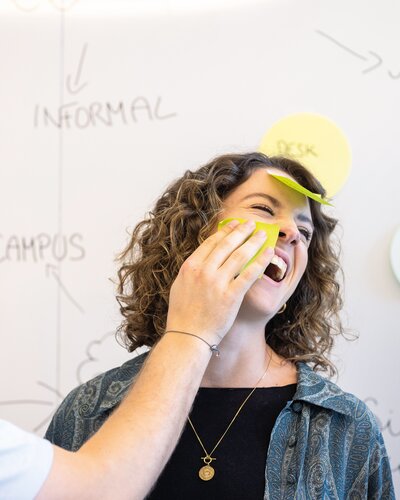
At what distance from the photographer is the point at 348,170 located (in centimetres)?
103

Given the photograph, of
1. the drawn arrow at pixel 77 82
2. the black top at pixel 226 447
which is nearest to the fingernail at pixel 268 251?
the black top at pixel 226 447

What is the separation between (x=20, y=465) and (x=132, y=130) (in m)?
0.72

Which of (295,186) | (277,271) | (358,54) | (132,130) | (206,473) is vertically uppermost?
(358,54)

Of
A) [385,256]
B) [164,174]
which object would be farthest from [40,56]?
[385,256]

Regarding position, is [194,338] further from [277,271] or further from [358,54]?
[358,54]

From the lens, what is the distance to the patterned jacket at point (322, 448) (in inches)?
30.5

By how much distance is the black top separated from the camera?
789 mm

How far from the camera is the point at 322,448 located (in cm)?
79

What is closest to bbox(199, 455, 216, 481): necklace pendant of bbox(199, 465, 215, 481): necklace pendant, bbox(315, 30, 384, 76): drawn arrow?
bbox(199, 465, 215, 481): necklace pendant

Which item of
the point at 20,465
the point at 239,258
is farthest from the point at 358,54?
the point at 20,465

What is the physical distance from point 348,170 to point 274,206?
0.68 feet

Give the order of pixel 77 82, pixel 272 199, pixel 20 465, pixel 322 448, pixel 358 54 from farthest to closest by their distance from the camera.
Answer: pixel 77 82
pixel 358 54
pixel 272 199
pixel 322 448
pixel 20 465

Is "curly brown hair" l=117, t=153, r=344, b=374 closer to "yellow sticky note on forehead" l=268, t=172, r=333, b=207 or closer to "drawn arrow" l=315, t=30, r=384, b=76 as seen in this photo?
"yellow sticky note on forehead" l=268, t=172, r=333, b=207

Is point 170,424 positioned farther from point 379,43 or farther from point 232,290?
point 379,43
